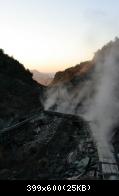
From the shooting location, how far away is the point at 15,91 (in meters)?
26.5

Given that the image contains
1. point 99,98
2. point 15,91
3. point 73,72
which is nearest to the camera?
point 99,98

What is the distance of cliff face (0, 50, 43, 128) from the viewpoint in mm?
21688

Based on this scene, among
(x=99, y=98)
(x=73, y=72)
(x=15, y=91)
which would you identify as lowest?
(x=99, y=98)

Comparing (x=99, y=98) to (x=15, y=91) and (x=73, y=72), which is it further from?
(x=73, y=72)

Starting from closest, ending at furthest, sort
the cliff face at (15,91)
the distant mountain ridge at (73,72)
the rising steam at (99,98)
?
the rising steam at (99,98)
the cliff face at (15,91)
the distant mountain ridge at (73,72)

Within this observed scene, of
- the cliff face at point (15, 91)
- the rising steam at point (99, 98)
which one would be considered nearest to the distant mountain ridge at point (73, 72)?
the rising steam at point (99, 98)

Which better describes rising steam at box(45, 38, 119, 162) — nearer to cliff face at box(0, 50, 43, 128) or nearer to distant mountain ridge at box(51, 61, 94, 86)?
distant mountain ridge at box(51, 61, 94, 86)

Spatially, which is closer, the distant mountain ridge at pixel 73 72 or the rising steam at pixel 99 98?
the rising steam at pixel 99 98

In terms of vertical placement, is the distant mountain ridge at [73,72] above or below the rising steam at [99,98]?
above

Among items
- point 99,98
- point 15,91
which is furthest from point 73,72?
point 99,98

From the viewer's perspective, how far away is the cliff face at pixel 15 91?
21.7 m

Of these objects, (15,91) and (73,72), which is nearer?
(15,91)

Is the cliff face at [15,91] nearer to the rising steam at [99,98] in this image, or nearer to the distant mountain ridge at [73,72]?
the rising steam at [99,98]

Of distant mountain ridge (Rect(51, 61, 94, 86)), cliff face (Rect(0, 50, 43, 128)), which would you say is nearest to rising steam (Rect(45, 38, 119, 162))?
distant mountain ridge (Rect(51, 61, 94, 86))
